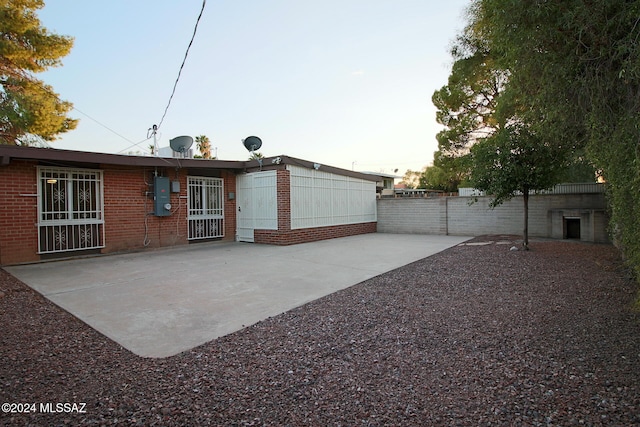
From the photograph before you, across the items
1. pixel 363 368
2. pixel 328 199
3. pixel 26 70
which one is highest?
pixel 26 70

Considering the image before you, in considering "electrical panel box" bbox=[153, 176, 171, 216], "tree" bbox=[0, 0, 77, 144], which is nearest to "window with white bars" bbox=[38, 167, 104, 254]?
"electrical panel box" bbox=[153, 176, 171, 216]

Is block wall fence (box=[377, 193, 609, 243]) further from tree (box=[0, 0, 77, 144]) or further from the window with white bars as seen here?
tree (box=[0, 0, 77, 144])

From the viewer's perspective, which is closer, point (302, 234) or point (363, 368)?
point (363, 368)

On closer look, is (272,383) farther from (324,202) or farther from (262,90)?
(262,90)

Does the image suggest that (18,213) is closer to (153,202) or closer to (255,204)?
(153,202)

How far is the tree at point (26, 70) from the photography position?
9.78 m

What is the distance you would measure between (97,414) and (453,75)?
649 inches

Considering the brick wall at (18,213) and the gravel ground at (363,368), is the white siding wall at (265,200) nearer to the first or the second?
the brick wall at (18,213)

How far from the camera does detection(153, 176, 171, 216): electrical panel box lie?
32.8ft

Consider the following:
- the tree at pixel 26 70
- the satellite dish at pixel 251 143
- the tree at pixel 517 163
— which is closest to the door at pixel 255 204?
the satellite dish at pixel 251 143

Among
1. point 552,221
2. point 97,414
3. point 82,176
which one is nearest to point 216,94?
point 82,176

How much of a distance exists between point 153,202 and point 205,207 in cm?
172

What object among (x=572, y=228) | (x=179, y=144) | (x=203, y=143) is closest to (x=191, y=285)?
(x=179, y=144)

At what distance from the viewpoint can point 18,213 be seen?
7.88 metres
